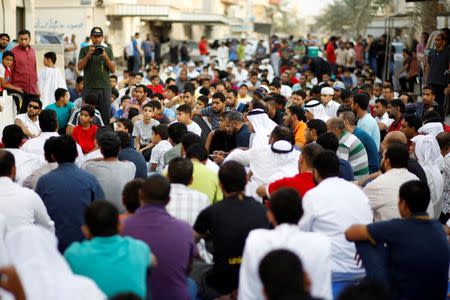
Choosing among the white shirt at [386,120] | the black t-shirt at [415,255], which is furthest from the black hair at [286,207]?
the white shirt at [386,120]

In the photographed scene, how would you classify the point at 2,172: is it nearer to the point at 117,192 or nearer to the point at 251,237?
the point at 117,192

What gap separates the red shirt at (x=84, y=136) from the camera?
1162 centimetres

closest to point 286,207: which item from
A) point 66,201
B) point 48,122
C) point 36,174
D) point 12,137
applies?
point 66,201

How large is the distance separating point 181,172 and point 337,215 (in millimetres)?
1298

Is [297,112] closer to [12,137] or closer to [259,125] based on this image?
[259,125]

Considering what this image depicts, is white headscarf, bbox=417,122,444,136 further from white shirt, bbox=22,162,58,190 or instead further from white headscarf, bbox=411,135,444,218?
white shirt, bbox=22,162,58,190

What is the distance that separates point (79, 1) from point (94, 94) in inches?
841

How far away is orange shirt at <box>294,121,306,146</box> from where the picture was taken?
38.3ft

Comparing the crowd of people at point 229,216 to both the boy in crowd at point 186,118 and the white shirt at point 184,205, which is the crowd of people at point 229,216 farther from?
the boy in crowd at point 186,118

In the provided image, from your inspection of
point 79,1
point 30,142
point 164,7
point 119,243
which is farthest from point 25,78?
point 164,7

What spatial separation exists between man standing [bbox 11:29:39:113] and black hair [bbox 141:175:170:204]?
952 cm

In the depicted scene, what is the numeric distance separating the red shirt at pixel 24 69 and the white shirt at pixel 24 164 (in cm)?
662

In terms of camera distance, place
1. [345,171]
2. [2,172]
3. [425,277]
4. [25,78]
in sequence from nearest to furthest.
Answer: [425,277]
[2,172]
[345,171]
[25,78]

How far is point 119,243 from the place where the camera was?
5.49m
